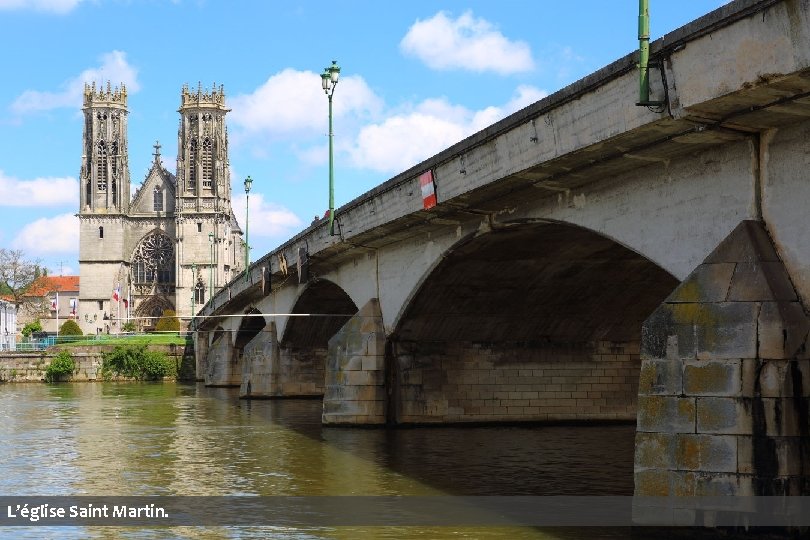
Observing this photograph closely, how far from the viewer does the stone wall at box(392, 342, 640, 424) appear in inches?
1246

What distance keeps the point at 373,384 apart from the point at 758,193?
19.2 m

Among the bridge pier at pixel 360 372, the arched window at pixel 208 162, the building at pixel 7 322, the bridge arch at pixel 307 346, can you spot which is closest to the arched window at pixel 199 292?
the arched window at pixel 208 162

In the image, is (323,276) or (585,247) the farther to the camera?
(323,276)

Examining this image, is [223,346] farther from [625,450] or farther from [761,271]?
[761,271]

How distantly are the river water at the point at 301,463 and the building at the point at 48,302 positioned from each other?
92734mm

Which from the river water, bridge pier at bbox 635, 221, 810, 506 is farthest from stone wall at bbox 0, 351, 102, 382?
bridge pier at bbox 635, 221, 810, 506

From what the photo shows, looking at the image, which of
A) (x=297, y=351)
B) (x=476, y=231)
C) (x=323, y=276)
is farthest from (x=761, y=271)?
(x=297, y=351)

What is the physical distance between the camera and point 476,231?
79.6ft

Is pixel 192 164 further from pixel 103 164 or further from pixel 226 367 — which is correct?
pixel 226 367

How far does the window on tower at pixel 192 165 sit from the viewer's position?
143 metres

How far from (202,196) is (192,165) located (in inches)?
178

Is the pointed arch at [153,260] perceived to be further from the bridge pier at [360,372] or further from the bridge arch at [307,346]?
the bridge pier at [360,372]

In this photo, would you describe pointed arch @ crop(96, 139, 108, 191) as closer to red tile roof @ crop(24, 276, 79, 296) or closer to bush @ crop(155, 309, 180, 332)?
red tile roof @ crop(24, 276, 79, 296)

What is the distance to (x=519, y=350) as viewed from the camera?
31.9m
